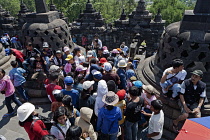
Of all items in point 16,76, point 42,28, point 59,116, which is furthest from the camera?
point 42,28

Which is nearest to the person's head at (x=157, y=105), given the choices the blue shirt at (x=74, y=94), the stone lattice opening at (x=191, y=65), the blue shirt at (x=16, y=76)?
the blue shirt at (x=74, y=94)

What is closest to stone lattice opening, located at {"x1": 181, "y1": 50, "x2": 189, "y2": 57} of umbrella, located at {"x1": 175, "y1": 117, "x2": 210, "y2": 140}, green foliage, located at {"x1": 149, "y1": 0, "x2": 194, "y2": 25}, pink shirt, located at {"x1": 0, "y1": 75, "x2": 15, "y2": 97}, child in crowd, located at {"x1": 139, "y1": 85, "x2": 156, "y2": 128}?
child in crowd, located at {"x1": 139, "y1": 85, "x2": 156, "y2": 128}

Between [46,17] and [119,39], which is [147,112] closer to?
[46,17]

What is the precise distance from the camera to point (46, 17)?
7.50 metres

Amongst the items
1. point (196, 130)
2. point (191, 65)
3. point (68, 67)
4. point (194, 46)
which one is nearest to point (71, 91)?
point (68, 67)

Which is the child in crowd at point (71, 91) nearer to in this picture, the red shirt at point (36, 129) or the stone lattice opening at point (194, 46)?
the red shirt at point (36, 129)

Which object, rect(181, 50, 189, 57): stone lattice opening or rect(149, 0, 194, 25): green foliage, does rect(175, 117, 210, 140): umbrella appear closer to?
rect(181, 50, 189, 57): stone lattice opening

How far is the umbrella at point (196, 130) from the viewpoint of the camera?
2741mm

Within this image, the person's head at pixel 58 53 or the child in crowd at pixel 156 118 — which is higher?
the person's head at pixel 58 53

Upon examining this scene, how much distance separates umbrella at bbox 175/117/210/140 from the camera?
2.74 m

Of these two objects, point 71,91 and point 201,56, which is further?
point 201,56

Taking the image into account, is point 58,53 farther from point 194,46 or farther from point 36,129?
point 194,46

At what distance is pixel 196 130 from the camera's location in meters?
2.86

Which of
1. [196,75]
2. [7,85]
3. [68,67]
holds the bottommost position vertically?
[7,85]
